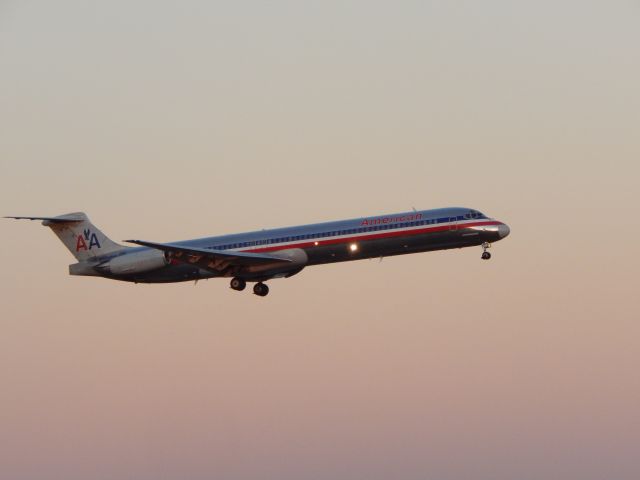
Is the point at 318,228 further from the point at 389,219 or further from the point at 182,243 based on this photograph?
the point at 182,243

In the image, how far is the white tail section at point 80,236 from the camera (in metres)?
79.8

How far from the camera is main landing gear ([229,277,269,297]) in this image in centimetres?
7500

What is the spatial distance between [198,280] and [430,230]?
15316 millimetres

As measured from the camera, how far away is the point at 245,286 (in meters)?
75.6

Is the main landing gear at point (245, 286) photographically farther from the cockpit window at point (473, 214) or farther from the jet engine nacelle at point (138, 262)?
the cockpit window at point (473, 214)

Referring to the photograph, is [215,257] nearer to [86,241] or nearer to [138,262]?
[138,262]

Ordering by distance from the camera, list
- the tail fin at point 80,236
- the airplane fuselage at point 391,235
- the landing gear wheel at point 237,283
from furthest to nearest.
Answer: the tail fin at point 80,236, the landing gear wheel at point 237,283, the airplane fuselage at point 391,235

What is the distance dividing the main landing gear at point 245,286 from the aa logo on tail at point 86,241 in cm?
1035

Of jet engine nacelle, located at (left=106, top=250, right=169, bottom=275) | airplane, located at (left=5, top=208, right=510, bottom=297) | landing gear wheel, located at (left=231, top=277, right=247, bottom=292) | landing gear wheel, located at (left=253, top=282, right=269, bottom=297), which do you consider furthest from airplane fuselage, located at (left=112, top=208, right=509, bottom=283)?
jet engine nacelle, located at (left=106, top=250, right=169, bottom=275)

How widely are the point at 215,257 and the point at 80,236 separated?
12.5 metres

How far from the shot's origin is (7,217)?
73.1m

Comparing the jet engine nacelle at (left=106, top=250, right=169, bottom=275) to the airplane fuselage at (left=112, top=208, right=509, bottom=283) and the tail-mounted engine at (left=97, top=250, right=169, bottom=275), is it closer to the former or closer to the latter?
the tail-mounted engine at (left=97, top=250, right=169, bottom=275)

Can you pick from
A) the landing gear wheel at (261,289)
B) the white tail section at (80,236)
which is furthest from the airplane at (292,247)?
the white tail section at (80,236)

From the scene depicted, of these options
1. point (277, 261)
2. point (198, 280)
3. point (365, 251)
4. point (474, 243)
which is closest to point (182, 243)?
point (198, 280)
